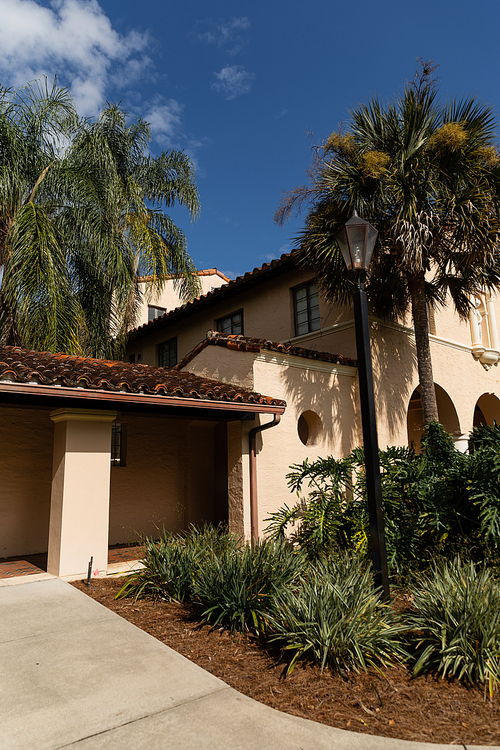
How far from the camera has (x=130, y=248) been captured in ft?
50.2

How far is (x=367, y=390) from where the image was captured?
5336 millimetres

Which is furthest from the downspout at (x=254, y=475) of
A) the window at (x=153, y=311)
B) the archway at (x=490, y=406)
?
the window at (x=153, y=311)

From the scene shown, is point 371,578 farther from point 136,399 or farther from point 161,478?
point 161,478

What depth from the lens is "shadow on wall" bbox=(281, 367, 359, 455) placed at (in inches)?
393

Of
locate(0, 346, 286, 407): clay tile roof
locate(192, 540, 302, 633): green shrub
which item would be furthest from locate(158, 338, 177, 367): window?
locate(192, 540, 302, 633): green shrub

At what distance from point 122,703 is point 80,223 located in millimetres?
13001

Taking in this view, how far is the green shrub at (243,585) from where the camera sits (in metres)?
5.05

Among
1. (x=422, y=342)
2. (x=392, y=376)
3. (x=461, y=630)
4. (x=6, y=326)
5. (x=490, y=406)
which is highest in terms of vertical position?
(x=6, y=326)

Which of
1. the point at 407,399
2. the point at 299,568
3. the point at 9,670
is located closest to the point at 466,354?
the point at 407,399

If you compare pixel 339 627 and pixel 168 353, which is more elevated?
pixel 168 353

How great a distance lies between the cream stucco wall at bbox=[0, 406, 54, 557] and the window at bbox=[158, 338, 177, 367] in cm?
808

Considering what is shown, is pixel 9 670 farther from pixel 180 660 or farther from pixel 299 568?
pixel 299 568

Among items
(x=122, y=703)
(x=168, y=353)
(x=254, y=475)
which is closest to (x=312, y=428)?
(x=254, y=475)

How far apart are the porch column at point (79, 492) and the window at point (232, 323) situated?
7.67 m
